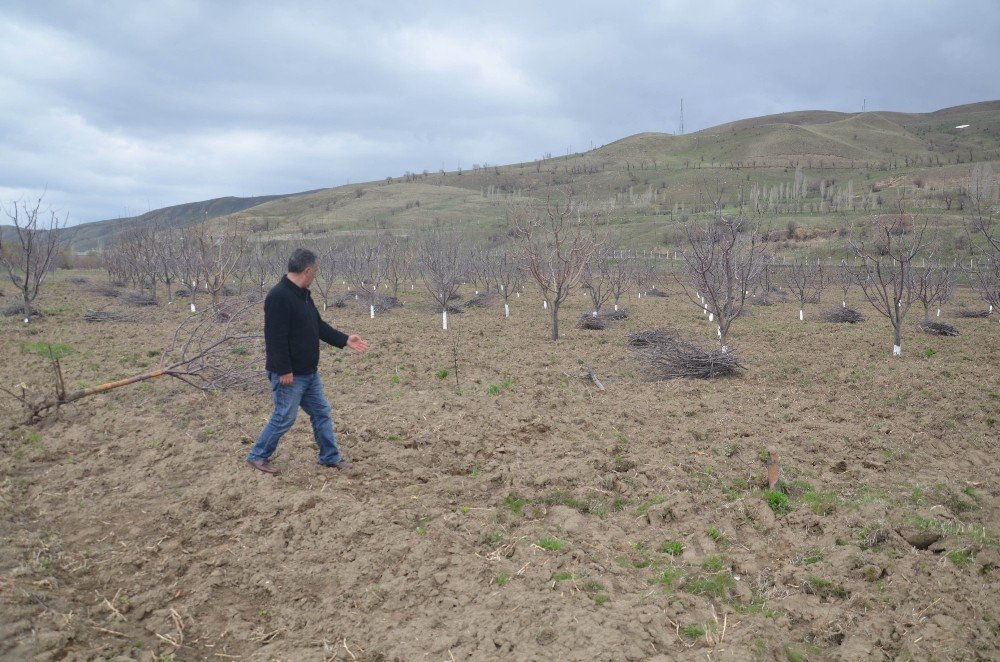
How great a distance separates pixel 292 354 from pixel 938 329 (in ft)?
Answer: 47.2

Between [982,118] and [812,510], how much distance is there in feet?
405

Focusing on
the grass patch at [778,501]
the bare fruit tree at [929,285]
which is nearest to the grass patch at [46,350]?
the grass patch at [778,501]

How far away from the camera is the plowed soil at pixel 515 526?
104 inches

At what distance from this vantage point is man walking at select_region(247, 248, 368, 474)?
407 cm

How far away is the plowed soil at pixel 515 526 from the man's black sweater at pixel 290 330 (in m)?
0.90

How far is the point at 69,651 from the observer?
2408 millimetres

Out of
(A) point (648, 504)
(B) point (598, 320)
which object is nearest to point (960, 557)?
(A) point (648, 504)

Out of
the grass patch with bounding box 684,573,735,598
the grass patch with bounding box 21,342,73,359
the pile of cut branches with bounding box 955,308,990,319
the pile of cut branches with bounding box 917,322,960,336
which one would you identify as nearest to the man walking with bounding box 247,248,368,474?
the grass patch with bounding box 684,573,735,598

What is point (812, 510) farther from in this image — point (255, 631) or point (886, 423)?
point (255, 631)

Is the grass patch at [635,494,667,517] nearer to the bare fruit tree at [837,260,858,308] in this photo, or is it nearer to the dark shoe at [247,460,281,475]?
the dark shoe at [247,460,281,475]

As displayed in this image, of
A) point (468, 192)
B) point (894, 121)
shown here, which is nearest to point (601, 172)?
point (468, 192)

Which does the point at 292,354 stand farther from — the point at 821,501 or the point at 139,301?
the point at 139,301

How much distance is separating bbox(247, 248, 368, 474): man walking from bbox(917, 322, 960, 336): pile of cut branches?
13.8m

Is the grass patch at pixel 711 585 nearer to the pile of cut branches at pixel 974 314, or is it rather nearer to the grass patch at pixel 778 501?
the grass patch at pixel 778 501
